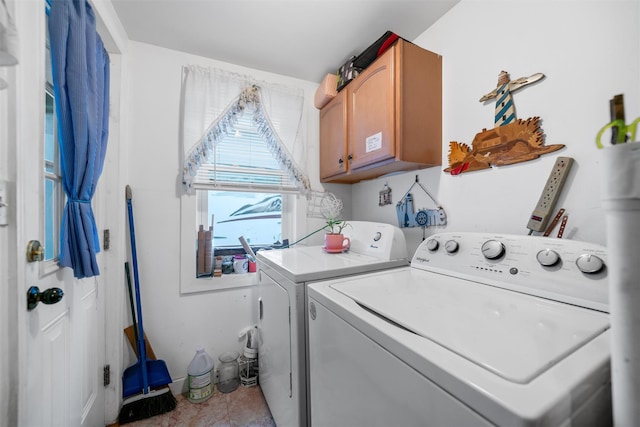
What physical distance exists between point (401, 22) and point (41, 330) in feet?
7.79

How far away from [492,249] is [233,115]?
74.2 inches

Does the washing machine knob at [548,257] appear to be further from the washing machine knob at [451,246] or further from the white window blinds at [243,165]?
the white window blinds at [243,165]

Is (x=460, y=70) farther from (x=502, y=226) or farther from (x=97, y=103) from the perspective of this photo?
(x=97, y=103)

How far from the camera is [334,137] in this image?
6.39 feet

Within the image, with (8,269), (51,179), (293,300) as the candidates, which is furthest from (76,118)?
(293,300)

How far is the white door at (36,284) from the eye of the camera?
2.48 ft

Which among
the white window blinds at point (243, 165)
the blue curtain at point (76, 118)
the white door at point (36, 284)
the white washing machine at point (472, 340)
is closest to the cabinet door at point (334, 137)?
the white window blinds at point (243, 165)

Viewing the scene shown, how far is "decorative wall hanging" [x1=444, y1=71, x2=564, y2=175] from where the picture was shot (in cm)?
105

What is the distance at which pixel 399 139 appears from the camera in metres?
1.33

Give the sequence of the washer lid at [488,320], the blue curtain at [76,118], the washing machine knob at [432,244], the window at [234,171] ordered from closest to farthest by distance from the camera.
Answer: the washer lid at [488,320] < the blue curtain at [76,118] < the washing machine knob at [432,244] < the window at [234,171]

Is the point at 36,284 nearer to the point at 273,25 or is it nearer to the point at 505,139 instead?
the point at 273,25

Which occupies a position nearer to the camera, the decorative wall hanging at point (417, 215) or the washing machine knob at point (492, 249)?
the washing machine knob at point (492, 249)

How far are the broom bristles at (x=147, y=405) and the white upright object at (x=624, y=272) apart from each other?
2.10m

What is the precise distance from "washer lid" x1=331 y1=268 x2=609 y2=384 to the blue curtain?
3.67 feet
